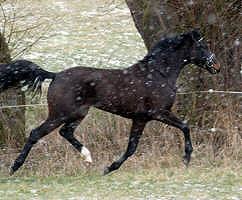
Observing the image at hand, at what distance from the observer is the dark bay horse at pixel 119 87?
6.89 m

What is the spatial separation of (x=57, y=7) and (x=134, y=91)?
16.7 m

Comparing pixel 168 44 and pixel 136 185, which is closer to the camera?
pixel 136 185

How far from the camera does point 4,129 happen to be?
27.6 feet

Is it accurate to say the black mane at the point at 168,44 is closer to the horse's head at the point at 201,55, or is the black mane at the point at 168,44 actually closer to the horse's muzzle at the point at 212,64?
the horse's head at the point at 201,55

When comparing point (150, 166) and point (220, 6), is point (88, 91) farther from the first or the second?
point (220, 6)

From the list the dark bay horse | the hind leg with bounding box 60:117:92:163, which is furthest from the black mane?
the hind leg with bounding box 60:117:92:163

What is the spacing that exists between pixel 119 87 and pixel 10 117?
7.70ft

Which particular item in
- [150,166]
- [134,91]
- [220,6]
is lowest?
[150,166]

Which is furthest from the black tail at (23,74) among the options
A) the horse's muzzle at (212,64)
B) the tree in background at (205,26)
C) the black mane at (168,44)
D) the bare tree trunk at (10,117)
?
the tree in background at (205,26)

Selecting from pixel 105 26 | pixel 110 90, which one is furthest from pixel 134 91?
pixel 105 26

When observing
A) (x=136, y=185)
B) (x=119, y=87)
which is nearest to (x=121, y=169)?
(x=136, y=185)

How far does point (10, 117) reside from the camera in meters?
8.51

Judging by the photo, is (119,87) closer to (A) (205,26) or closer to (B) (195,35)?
(B) (195,35)

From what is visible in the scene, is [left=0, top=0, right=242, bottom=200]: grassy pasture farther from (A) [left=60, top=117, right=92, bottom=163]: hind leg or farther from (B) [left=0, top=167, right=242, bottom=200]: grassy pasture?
(A) [left=60, top=117, right=92, bottom=163]: hind leg
